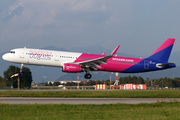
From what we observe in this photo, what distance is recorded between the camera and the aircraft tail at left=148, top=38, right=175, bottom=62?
43603 millimetres

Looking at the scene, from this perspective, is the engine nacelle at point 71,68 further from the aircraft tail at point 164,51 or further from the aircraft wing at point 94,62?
the aircraft tail at point 164,51

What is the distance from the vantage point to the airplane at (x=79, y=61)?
119 ft

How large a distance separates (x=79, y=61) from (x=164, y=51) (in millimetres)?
16284

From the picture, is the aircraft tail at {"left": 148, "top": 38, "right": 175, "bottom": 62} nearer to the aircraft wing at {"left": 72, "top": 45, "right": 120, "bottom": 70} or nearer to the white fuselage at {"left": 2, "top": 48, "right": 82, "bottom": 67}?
the aircraft wing at {"left": 72, "top": 45, "right": 120, "bottom": 70}

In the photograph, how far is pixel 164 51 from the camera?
44.2 m

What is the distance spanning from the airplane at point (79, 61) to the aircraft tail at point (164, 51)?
1263 millimetres

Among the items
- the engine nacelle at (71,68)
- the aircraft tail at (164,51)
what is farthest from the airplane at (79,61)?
the aircraft tail at (164,51)

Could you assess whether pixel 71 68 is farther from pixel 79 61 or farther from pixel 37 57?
pixel 37 57

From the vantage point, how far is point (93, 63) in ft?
123

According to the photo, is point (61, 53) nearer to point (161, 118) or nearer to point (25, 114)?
point (25, 114)

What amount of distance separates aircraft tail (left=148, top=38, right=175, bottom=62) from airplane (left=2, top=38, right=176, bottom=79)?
1.26 m

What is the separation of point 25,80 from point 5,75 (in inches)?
414

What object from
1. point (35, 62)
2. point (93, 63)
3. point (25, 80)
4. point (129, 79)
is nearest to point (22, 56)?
point (35, 62)

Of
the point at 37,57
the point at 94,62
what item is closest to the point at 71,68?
the point at 94,62
